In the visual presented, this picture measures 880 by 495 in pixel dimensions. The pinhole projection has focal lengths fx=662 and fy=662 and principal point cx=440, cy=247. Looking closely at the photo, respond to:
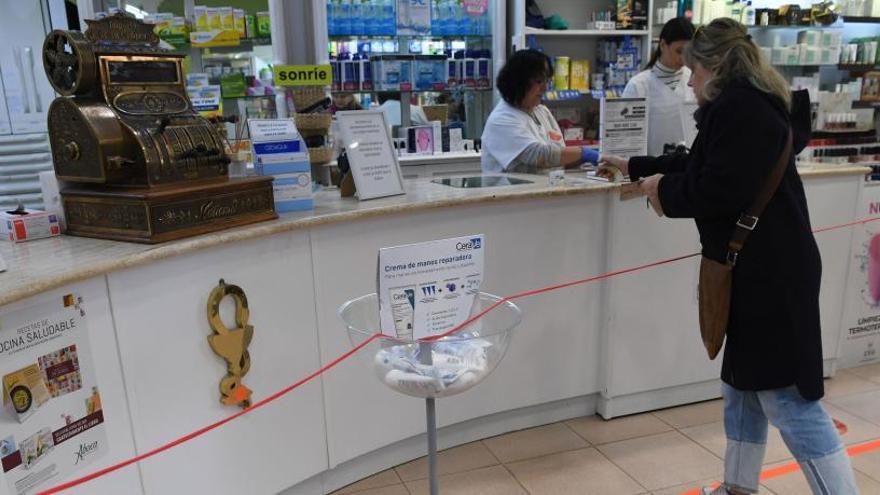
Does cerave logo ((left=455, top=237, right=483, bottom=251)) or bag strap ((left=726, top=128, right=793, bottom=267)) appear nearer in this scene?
cerave logo ((left=455, top=237, right=483, bottom=251))

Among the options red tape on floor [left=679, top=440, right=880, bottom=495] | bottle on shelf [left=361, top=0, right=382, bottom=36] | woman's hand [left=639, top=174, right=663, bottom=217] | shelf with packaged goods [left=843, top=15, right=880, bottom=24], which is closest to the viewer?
woman's hand [left=639, top=174, right=663, bottom=217]

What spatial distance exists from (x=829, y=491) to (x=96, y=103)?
7.94 feet

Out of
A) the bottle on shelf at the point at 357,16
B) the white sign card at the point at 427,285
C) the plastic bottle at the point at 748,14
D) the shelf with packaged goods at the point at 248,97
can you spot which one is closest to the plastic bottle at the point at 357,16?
the bottle on shelf at the point at 357,16

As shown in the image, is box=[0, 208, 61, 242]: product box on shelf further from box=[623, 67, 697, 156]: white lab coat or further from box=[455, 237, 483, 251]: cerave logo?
box=[623, 67, 697, 156]: white lab coat

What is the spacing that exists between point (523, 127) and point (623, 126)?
0.72 metres

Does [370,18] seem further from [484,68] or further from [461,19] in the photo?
[484,68]

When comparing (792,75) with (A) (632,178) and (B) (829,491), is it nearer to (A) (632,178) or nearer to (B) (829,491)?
(A) (632,178)

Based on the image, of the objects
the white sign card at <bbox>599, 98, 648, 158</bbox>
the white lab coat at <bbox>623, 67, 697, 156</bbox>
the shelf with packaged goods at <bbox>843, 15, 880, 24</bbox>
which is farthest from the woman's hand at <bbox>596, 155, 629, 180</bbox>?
the shelf with packaged goods at <bbox>843, 15, 880, 24</bbox>

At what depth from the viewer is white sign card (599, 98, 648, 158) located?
2799 millimetres

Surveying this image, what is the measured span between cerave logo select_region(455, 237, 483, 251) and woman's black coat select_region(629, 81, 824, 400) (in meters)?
0.86

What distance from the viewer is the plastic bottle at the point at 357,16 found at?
4.79m

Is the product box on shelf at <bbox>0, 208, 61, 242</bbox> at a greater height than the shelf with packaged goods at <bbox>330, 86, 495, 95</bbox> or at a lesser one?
lesser

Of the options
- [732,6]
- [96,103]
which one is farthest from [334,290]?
[732,6]

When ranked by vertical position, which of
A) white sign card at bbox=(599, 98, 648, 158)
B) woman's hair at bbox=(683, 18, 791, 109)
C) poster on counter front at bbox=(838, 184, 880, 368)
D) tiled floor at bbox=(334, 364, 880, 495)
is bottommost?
tiled floor at bbox=(334, 364, 880, 495)
